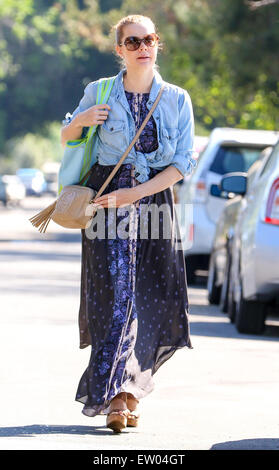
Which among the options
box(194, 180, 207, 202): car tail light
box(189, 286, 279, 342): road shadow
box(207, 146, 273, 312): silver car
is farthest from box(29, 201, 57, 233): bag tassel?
box(194, 180, 207, 202): car tail light

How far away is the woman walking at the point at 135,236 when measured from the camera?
6316 millimetres

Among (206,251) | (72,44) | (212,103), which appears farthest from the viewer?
(72,44)

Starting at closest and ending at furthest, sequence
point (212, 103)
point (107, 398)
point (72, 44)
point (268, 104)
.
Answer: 1. point (107, 398)
2. point (268, 104)
3. point (212, 103)
4. point (72, 44)

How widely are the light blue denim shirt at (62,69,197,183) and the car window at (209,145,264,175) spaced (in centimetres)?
957

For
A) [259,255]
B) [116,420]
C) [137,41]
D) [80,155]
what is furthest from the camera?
[259,255]

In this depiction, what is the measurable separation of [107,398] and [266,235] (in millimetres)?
4082

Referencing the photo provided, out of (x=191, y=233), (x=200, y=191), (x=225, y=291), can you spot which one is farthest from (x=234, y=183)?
(x=200, y=191)

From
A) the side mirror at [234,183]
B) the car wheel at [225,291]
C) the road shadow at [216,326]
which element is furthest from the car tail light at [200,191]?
the side mirror at [234,183]

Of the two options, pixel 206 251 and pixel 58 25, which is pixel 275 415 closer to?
pixel 206 251

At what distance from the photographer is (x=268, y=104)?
1252 inches

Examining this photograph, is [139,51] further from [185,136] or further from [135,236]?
[135,236]

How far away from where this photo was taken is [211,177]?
16.0 meters

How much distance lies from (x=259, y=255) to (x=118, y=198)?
3.85 meters
